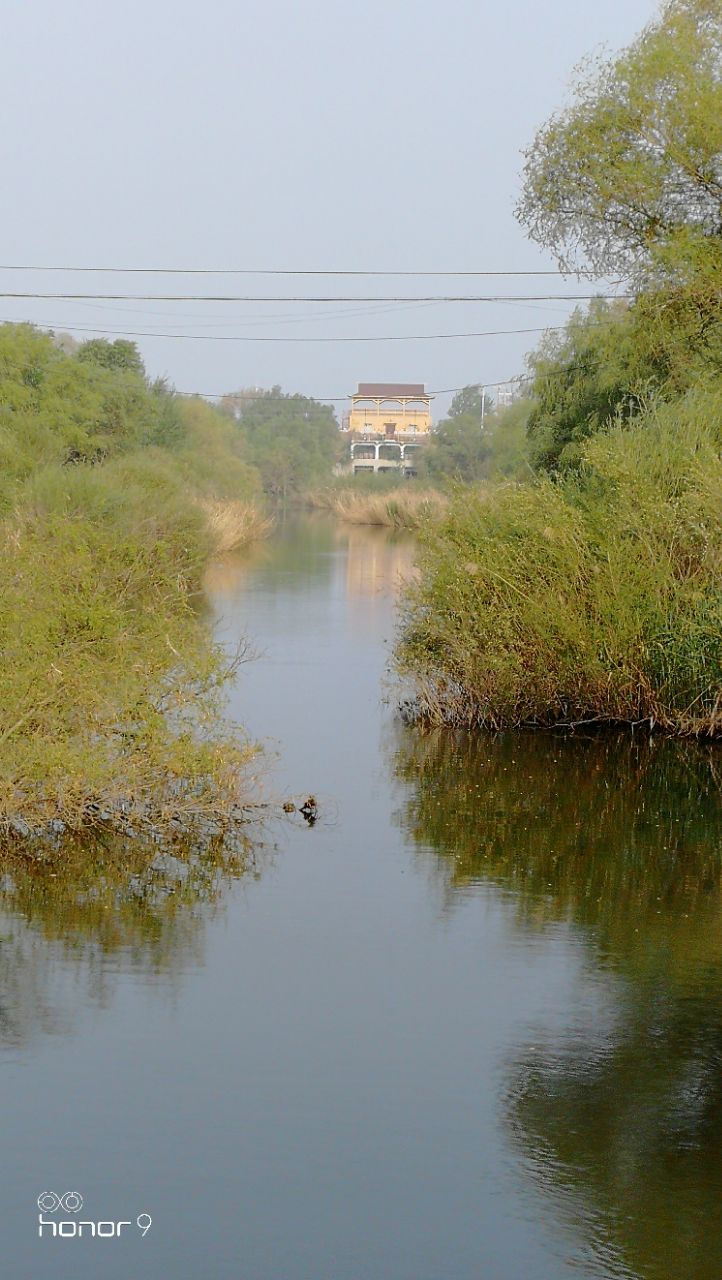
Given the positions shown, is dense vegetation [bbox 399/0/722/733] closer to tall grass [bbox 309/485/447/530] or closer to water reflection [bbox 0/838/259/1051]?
water reflection [bbox 0/838/259/1051]

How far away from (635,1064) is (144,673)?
518 cm

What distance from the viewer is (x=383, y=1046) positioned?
7.84 meters

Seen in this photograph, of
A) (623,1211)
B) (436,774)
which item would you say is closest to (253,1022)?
(623,1211)

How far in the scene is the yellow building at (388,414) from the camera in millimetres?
133625

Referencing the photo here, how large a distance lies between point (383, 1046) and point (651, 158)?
1715 centimetres

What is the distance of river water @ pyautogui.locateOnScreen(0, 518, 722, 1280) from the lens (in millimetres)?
5992

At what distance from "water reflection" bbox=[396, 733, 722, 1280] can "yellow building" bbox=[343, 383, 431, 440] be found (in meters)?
119

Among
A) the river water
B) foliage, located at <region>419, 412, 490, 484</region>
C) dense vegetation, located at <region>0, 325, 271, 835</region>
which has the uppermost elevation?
foliage, located at <region>419, 412, 490, 484</region>

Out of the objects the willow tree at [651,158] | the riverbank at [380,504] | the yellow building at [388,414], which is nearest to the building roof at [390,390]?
the yellow building at [388,414]

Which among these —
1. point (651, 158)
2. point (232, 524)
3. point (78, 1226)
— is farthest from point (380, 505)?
point (78, 1226)

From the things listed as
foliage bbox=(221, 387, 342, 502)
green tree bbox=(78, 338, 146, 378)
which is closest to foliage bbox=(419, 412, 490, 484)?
foliage bbox=(221, 387, 342, 502)

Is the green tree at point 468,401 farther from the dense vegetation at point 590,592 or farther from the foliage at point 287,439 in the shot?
the dense vegetation at point 590,592

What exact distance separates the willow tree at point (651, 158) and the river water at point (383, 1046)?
11267mm

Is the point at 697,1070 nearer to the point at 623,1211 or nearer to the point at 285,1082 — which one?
the point at 623,1211
